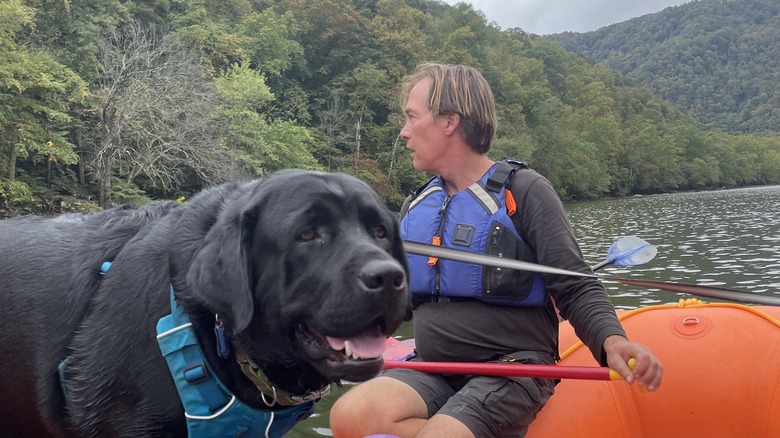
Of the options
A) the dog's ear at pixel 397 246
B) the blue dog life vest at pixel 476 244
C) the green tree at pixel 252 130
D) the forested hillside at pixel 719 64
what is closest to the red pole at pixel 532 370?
the blue dog life vest at pixel 476 244

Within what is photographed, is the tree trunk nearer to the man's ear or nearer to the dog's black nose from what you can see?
the man's ear

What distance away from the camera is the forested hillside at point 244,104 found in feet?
75.2

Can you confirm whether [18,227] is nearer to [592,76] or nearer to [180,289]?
[180,289]

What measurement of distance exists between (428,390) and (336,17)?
4716 centimetres

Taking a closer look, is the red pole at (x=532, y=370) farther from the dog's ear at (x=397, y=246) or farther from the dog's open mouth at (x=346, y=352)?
the dog's open mouth at (x=346, y=352)

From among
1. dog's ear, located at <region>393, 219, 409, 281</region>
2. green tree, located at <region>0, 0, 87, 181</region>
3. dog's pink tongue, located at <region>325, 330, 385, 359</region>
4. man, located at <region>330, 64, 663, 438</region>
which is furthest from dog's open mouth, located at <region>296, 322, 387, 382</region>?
green tree, located at <region>0, 0, 87, 181</region>

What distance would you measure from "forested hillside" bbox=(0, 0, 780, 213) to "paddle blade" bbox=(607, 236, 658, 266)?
20.9 metres

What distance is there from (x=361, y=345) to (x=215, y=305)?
471 millimetres

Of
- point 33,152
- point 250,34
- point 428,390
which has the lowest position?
point 428,390

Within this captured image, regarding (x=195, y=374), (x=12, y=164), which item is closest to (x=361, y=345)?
(x=195, y=374)

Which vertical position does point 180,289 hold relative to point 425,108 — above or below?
below

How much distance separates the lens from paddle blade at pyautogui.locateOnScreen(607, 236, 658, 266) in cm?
374

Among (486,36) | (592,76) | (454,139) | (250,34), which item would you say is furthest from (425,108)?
(592,76)

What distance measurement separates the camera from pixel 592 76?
9912cm
